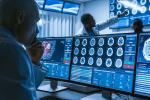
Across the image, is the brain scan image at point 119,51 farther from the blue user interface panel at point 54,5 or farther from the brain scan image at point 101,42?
the blue user interface panel at point 54,5

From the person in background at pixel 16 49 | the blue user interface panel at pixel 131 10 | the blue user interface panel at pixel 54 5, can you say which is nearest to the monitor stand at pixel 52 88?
the person in background at pixel 16 49

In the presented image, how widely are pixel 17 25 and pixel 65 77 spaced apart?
2.58 ft

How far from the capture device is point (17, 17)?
0.72 metres

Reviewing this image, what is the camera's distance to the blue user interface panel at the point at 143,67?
108 centimetres

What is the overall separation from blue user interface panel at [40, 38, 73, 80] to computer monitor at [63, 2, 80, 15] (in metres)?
3.74

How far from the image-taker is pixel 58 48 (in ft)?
5.03

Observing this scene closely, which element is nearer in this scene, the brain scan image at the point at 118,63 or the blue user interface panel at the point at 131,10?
the brain scan image at the point at 118,63

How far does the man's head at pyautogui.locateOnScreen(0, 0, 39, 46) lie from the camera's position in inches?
28.4

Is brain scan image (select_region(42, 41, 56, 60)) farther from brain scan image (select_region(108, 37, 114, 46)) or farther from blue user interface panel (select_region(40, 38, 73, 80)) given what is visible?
brain scan image (select_region(108, 37, 114, 46))

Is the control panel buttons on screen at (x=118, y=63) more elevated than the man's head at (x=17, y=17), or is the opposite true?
the man's head at (x=17, y=17)

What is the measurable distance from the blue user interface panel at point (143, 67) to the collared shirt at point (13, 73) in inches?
23.6

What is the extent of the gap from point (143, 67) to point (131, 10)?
11.9 ft

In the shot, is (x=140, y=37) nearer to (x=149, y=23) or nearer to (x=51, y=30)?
(x=149, y=23)

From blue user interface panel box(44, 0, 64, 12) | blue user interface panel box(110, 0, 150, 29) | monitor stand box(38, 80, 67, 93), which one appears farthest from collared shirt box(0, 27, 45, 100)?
blue user interface panel box(44, 0, 64, 12)
